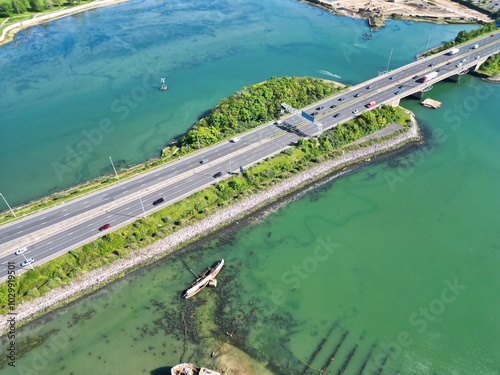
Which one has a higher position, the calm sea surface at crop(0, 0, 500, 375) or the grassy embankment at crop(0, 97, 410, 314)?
the grassy embankment at crop(0, 97, 410, 314)

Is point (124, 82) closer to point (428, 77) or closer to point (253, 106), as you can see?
point (253, 106)

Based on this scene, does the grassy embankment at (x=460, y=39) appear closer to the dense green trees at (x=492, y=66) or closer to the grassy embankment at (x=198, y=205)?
the dense green trees at (x=492, y=66)

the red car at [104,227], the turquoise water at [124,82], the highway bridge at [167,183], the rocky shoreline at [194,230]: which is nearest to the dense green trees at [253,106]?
the highway bridge at [167,183]

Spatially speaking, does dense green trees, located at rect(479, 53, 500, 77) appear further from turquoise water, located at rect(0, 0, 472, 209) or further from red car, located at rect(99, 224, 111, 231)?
red car, located at rect(99, 224, 111, 231)

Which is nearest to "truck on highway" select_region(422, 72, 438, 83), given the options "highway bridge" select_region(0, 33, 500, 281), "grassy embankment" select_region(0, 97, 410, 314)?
"highway bridge" select_region(0, 33, 500, 281)

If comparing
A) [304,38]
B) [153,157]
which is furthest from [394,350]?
[304,38]

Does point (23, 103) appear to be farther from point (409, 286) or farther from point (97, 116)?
point (409, 286)

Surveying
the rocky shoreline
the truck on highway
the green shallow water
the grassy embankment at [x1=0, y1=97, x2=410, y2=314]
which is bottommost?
the green shallow water
